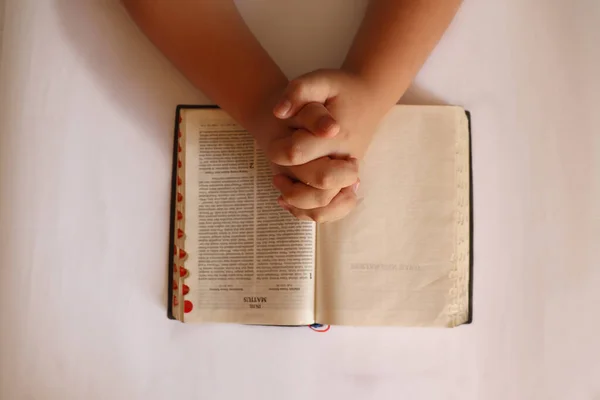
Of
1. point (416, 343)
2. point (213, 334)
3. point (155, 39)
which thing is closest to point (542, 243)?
point (416, 343)

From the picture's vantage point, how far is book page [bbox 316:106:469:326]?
73 centimetres

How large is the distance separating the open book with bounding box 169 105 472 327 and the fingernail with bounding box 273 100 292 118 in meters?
0.15

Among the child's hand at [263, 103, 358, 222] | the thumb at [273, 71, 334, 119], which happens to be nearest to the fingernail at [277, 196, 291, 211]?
the child's hand at [263, 103, 358, 222]

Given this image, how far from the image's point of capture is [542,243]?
74cm

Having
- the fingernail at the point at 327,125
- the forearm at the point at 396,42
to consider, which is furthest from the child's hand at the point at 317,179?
the forearm at the point at 396,42

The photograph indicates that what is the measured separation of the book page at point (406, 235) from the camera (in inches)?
28.5

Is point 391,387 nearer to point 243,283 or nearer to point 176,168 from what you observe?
point 243,283

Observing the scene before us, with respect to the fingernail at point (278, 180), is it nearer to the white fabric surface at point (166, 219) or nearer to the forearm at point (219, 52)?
the forearm at point (219, 52)

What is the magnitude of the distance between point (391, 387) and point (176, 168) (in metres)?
0.45

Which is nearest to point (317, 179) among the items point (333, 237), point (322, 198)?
point (322, 198)

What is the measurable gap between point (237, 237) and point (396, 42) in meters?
0.35

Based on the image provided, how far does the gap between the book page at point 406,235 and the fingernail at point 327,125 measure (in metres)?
0.17

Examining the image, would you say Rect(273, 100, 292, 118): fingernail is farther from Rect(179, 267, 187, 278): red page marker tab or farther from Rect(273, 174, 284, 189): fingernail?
Rect(179, 267, 187, 278): red page marker tab

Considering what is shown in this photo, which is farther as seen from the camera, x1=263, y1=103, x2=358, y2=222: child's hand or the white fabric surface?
the white fabric surface
